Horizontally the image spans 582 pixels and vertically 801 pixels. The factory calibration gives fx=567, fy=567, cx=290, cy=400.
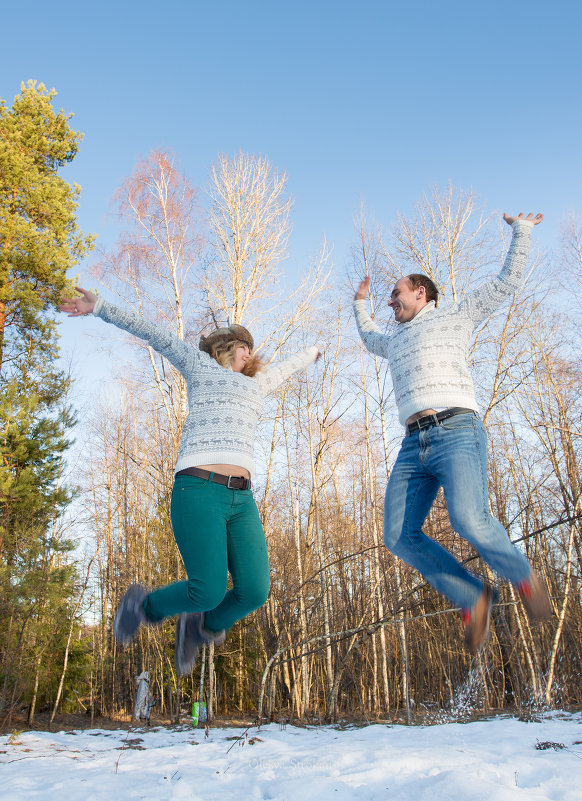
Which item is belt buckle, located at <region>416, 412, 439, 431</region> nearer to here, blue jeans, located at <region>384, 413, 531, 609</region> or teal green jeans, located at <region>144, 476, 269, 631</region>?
blue jeans, located at <region>384, 413, 531, 609</region>

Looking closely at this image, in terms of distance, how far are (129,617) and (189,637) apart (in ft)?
1.06

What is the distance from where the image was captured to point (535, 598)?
212 centimetres

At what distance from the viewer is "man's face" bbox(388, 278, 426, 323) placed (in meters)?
2.86

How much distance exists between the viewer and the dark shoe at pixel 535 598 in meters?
2.11

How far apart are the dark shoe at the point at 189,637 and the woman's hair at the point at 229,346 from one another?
1281 mm

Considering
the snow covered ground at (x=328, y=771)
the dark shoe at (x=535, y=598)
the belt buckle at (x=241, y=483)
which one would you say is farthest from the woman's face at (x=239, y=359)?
the snow covered ground at (x=328, y=771)

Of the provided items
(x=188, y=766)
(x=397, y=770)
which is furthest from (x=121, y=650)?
(x=397, y=770)

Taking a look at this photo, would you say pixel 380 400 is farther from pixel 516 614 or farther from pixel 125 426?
pixel 125 426

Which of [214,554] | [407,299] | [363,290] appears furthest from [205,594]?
[363,290]

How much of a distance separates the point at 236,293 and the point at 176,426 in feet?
8.89

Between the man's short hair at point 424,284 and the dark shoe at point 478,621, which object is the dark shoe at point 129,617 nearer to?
the dark shoe at point 478,621

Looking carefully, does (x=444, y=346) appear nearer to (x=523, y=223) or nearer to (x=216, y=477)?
(x=523, y=223)

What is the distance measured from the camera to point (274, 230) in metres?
11.0

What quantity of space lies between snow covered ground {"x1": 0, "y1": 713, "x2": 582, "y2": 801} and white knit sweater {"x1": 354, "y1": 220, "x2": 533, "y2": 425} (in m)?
1.53
